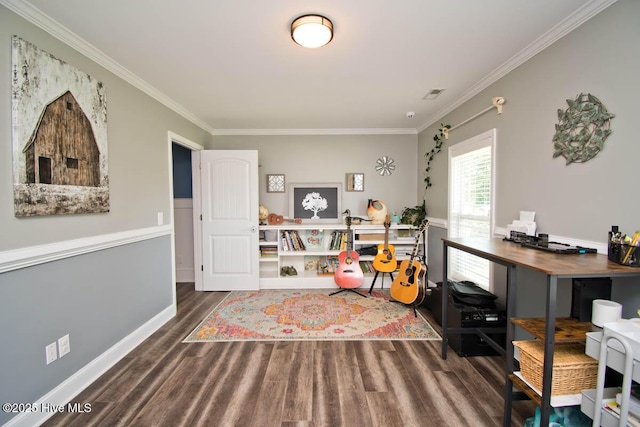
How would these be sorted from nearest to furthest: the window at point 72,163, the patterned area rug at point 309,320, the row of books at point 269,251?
1. the window at point 72,163
2. the patterned area rug at point 309,320
3. the row of books at point 269,251

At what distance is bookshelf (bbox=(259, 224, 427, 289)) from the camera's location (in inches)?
150

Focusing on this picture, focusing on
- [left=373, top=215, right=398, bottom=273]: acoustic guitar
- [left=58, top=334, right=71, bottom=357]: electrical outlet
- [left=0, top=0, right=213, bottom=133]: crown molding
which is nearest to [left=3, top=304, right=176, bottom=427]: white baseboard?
[left=58, top=334, right=71, bottom=357]: electrical outlet

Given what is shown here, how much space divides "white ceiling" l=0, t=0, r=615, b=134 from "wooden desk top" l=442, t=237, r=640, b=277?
55.1 inches

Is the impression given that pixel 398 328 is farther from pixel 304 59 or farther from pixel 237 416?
pixel 304 59

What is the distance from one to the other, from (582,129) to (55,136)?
323 cm

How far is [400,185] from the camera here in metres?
4.22

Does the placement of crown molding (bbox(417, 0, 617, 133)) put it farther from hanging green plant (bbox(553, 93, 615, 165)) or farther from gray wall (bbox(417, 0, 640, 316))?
hanging green plant (bbox(553, 93, 615, 165))

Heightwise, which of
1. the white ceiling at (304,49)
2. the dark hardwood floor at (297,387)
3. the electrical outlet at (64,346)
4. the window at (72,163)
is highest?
the white ceiling at (304,49)

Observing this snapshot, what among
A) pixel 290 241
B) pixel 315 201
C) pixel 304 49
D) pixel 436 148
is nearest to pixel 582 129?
pixel 304 49

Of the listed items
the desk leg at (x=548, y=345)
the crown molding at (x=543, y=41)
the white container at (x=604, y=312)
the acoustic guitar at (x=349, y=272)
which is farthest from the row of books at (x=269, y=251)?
the white container at (x=604, y=312)

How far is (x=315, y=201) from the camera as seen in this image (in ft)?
13.7

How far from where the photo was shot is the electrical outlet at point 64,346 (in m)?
1.69

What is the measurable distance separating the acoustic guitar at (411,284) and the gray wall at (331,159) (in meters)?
1.39

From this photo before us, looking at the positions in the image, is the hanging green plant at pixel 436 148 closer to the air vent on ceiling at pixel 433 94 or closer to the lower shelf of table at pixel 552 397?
the air vent on ceiling at pixel 433 94
